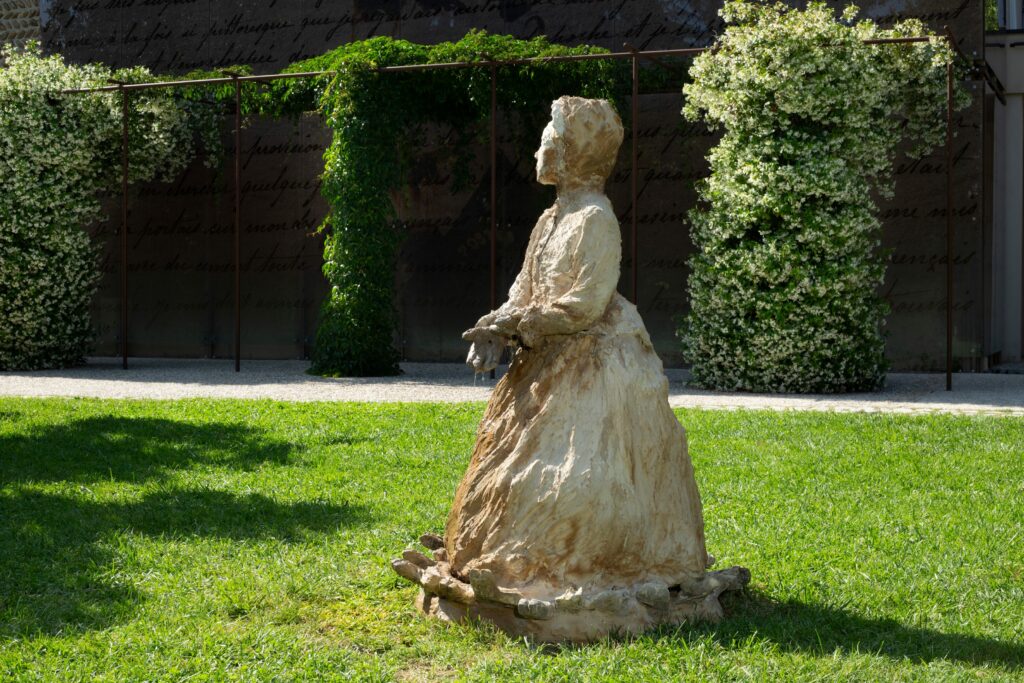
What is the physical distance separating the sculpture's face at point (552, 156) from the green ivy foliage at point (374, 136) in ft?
29.1

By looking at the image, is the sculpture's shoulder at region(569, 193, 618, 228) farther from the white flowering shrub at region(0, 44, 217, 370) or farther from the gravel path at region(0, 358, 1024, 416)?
the white flowering shrub at region(0, 44, 217, 370)

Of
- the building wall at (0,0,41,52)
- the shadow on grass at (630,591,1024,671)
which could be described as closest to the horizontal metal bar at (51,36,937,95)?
the building wall at (0,0,41,52)

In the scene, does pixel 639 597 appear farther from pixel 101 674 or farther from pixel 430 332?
pixel 430 332

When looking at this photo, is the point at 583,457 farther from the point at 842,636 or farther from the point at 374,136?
the point at 374,136

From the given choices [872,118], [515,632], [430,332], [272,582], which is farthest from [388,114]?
[515,632]

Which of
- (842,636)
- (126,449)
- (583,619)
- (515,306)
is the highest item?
(515,306)

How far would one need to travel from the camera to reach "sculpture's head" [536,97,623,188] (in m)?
4.45

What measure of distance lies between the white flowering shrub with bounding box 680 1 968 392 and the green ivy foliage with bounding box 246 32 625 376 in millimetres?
2345

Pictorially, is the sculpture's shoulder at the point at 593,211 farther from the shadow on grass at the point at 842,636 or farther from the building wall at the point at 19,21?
the building wall at the point at 19,21

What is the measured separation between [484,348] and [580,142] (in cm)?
90

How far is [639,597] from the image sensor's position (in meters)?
4.16

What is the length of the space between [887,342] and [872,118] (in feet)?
11.3

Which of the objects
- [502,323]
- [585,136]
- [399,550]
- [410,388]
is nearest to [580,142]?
[585,136]

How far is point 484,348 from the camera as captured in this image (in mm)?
4355
